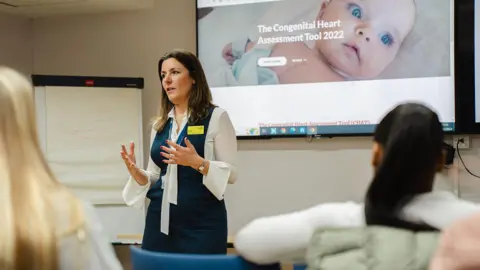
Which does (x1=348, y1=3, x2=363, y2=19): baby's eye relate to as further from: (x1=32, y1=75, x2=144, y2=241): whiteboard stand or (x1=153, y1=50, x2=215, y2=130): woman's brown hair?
(x1=32, y1=75, x2=144, y2=241): whiteboard stand

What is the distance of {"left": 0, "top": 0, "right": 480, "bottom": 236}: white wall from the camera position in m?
3.66

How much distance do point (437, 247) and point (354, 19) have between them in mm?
2606

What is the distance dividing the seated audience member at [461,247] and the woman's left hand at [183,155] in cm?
146

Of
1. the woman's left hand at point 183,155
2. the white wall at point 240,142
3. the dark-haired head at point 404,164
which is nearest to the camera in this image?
the dark-haired head at point 404,164

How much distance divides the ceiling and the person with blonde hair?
2.88m

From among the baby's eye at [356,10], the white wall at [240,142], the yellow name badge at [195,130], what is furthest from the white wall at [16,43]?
the baby's eye at [356,10]

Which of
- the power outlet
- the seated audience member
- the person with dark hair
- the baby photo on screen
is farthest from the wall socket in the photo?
the seated audience member

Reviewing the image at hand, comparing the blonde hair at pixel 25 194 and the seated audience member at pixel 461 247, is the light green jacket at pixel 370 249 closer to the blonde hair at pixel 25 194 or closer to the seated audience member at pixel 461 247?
the seated audience member at pixel 461 247

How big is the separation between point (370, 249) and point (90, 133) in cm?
301

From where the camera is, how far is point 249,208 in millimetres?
3855

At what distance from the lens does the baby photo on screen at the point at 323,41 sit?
3.40 m

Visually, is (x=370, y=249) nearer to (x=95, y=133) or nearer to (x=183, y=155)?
(x=183, y=155)

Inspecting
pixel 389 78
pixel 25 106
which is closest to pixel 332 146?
pixel 389 78

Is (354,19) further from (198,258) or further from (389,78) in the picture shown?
(198,258)
